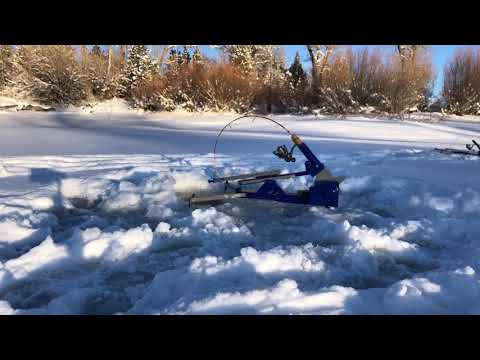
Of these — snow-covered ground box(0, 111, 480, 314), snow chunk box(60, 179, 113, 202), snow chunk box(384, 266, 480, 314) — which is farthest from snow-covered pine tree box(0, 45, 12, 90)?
snow chunk box(384, 266, 480, 314)

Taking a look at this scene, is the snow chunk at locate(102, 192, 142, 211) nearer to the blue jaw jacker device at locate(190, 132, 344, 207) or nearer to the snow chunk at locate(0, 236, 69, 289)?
the blue jaw jacker device at locate(190, 132, 344, 207)

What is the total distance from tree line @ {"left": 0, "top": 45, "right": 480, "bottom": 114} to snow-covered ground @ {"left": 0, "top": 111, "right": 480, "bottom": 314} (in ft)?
28.6

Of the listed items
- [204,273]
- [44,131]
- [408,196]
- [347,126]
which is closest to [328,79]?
[347,126]

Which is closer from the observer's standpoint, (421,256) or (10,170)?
(421,256)

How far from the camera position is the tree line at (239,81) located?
15312 millimetres

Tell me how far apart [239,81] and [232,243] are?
15282 mm

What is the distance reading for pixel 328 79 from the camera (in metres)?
16.4

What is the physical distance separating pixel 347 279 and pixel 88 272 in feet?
5.80

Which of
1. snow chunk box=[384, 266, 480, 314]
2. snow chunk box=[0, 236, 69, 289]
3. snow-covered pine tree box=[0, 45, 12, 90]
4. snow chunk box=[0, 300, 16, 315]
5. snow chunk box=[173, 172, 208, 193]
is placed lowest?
snow chunk box=[0, 300, 16, 315]

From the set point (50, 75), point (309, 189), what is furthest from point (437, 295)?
point (50, 75)

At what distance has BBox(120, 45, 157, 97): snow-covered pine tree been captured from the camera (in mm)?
22125

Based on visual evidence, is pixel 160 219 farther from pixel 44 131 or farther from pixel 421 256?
pixel 44 131

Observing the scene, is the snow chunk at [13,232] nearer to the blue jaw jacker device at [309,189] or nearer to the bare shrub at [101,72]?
the blue jaw jacker device at [309,189]

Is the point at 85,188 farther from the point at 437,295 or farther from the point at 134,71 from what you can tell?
the point at 134,71
